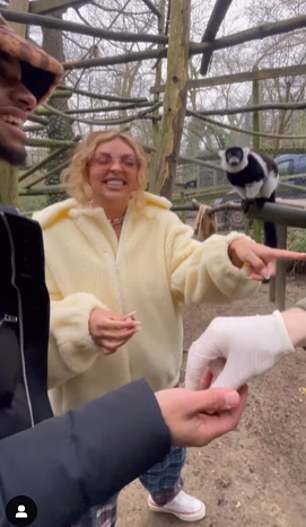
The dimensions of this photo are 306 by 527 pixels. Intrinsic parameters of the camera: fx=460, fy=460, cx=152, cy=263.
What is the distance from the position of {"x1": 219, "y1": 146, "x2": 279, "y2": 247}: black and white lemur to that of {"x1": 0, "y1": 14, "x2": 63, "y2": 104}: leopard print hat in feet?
8.60

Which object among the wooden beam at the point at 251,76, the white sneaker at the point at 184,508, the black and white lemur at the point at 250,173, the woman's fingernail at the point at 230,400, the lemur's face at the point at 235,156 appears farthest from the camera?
the lemur's face at the point at 235,156

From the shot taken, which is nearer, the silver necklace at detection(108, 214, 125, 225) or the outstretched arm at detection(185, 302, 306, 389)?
the outstretched arm at detection(185, 302, 306, 389)

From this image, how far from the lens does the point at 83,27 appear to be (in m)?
1.59

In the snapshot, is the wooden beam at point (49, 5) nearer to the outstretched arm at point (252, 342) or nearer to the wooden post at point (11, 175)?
the wooden post at point (11, 175)

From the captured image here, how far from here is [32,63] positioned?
0.65m

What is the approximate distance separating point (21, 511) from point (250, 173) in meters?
3.19

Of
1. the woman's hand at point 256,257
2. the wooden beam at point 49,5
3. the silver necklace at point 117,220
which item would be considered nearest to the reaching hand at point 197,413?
the woman's hand at point 256,257

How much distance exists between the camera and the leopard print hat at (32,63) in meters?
0.60

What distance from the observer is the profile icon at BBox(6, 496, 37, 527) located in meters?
0.42

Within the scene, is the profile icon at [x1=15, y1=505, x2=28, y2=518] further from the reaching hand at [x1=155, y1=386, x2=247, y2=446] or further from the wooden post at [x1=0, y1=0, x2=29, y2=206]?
the wooden post at [x1=0, y1=0, x2=29, y2=206]

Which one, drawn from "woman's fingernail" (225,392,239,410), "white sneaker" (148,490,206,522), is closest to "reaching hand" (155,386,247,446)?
"woman's fingernail" (225,392,239,410)

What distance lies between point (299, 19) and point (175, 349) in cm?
117

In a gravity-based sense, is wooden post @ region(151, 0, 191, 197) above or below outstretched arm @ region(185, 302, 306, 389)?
above

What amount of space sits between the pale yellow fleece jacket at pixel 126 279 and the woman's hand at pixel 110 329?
0.16m
